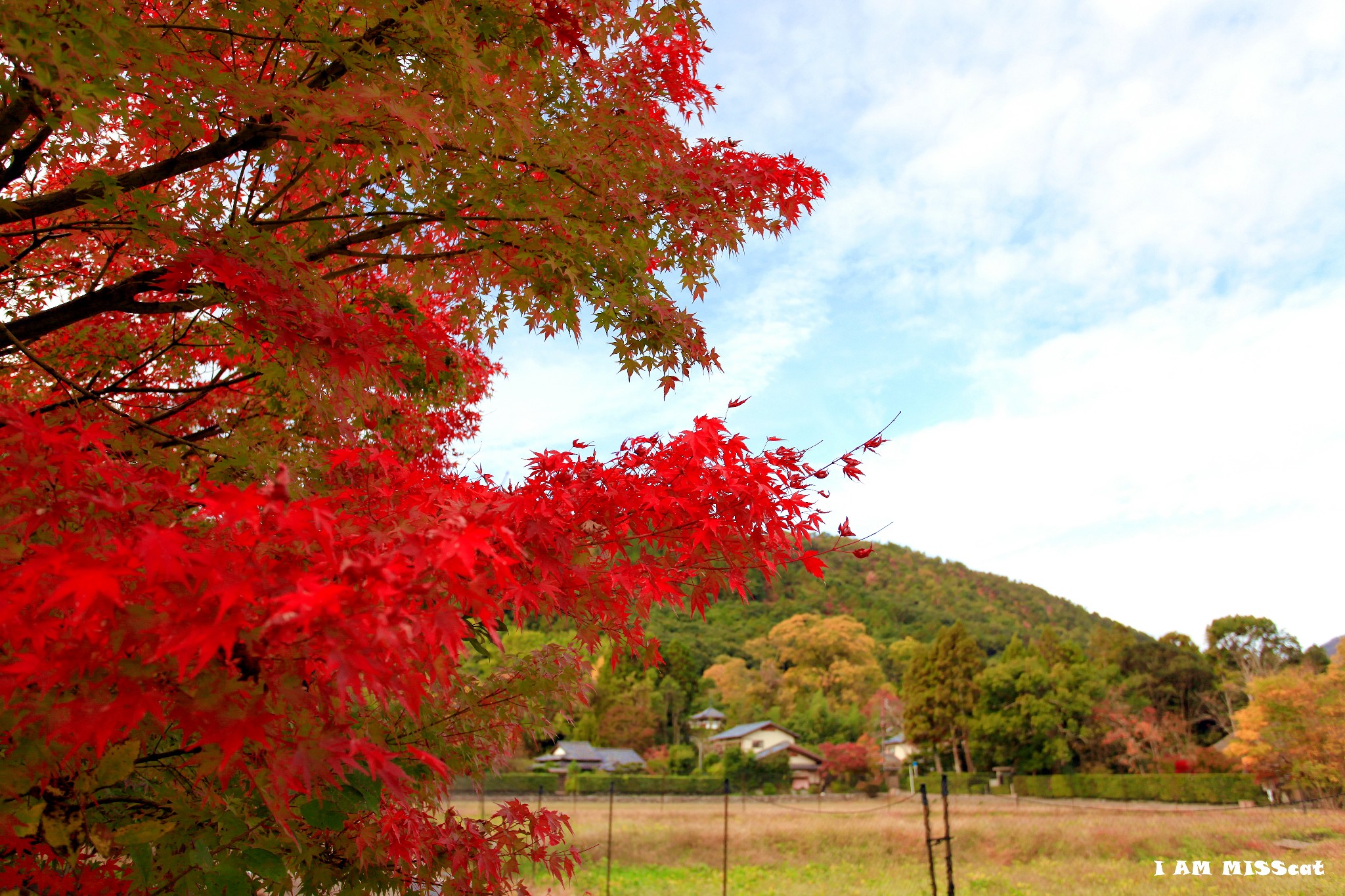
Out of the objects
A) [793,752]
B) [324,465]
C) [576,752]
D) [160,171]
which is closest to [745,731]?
[793,752]

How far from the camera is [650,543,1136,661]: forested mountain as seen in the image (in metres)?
66.1

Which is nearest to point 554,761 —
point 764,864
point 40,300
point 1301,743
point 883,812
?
point 883,812

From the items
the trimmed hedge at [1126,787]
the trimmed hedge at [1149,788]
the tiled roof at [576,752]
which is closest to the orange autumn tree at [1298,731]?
the trimmed hedge at [1149,788]

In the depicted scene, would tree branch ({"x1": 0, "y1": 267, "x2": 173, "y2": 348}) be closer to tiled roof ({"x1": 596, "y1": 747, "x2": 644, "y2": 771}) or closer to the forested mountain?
tiled roof ({"x1": 596, "y1": 747, "x2": 644, "y2": 771})

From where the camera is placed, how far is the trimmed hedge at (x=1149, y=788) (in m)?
28.3

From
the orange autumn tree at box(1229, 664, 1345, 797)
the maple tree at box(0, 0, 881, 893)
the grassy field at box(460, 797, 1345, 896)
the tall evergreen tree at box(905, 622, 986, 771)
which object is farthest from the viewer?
the tall evergreen tree at box(905, 622, 986, 771)

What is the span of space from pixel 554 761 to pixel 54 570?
135 feet

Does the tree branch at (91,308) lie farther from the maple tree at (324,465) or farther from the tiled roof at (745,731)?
the tiled roof at (745,731)

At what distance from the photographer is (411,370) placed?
478 cm

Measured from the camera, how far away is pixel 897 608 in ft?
257

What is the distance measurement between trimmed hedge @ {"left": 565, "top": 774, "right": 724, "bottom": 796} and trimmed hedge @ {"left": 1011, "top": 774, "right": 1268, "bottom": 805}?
14.4 m

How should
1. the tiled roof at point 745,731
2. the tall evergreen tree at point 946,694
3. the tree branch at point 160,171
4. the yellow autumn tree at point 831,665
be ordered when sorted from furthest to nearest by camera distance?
the yellow autumn tree at point 831,665
the tiled roof at point 745,731
the tall evergreen tree at point 946,694
the tree branch at point 160,171

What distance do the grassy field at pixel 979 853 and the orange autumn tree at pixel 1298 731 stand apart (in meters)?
1.86

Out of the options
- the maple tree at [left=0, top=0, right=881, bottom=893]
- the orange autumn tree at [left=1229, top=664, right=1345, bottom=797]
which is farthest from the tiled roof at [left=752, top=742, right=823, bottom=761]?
the maple tree at [left=0, top=0, right=881, bottom=893]
